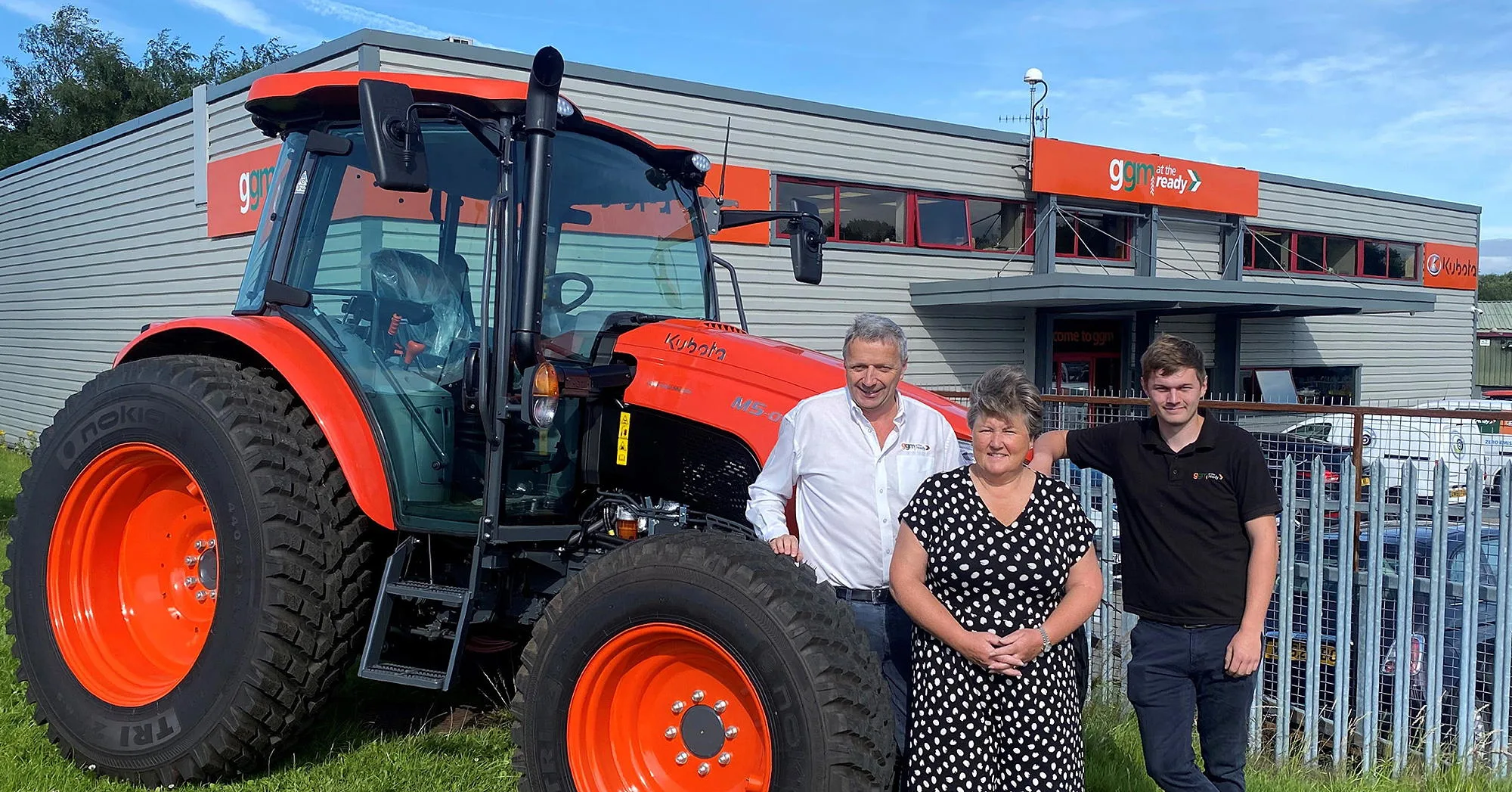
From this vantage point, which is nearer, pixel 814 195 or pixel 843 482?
pixel 843 482

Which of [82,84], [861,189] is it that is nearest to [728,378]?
[861,189]

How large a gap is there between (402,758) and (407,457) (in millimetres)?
1158

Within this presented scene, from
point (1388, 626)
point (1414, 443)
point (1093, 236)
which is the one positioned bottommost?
point (1388, 626)

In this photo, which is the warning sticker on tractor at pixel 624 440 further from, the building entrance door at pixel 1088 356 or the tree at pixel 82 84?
the tree at pixel 82 84

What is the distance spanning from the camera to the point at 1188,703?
3.14m

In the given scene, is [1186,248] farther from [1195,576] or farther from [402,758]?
[402,758]

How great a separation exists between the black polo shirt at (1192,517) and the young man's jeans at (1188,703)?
0.21ft

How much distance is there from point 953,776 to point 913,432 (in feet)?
3.03

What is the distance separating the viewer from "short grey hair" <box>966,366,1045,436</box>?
107 inches

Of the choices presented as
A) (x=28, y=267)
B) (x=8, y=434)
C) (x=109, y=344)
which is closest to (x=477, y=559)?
(x=109, y=344)

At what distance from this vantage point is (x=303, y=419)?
3.80 meters

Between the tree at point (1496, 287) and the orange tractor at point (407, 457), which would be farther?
the tree at point (1496, 287)

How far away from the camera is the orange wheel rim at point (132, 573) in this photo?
12.9ft

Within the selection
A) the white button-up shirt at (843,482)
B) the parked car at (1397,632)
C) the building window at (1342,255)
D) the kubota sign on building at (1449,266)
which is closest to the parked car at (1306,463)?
the parked car at (1397,632)
